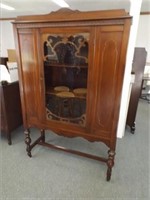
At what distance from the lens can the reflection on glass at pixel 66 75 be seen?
4.61 feet

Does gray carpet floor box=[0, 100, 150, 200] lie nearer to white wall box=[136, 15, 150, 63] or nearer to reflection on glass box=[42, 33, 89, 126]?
reflection on glass box=[42, 33, 89, 126]

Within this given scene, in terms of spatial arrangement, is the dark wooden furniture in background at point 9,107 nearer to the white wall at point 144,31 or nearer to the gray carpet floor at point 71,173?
the gray carpet floor at point 71,173

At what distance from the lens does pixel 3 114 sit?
2.14 meters

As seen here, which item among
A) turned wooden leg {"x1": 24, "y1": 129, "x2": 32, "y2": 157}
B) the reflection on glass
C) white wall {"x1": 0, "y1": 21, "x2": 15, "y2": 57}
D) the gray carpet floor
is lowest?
the gray carpet floor

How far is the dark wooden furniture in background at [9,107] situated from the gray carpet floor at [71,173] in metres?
0.24

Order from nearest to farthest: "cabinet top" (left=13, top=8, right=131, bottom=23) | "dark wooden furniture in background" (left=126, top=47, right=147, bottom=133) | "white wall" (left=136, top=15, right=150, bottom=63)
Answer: "cabinet top" (left=13, top=8, right=131, bottom=23)
"dark wooden furniture in background" (left=126, top=47, right=147, bottom=133)
"white wall" (left=136, top=15, right=150, bottom=63)

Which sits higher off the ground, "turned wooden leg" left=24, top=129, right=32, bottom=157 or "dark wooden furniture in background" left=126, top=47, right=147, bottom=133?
"dark wooden furniture in background" left=126, top=47, right=147, bottom=133

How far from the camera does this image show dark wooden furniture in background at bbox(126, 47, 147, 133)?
224 cm

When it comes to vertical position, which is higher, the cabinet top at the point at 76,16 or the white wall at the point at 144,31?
the white wall at the point at 144,31

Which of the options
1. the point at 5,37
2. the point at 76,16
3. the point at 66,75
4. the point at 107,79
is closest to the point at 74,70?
the point at 66,75

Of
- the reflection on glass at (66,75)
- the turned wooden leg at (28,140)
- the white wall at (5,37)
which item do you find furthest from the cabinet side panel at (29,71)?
the white wall at (5,37)

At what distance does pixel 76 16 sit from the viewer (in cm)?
127

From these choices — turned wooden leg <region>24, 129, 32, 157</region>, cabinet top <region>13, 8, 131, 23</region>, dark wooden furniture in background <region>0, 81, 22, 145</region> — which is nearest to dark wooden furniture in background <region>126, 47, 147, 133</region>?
cabinet top <region>13, 8, 131, 23</region>

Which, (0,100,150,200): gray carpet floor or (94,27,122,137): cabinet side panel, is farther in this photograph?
(0,100,150,200): gray carpet floor
